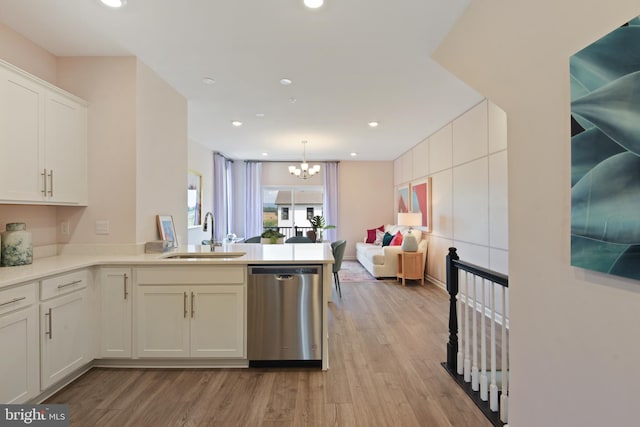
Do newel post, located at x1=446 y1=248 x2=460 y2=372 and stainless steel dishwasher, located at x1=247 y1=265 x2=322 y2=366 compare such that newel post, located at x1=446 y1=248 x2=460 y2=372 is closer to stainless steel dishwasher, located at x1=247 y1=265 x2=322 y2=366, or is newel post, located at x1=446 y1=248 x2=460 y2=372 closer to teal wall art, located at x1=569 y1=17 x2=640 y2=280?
stainless steel dishwasher, located at x1=247 y1=265 x2=322 y2=366

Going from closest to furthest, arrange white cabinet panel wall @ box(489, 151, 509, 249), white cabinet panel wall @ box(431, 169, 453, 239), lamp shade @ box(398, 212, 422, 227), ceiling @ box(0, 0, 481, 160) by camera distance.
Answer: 1. ceiling @ box(0, 0, 481, 160)
2. white cabinet panel wall @ box(489, 151, 509, 249)
3. white cabinet panel wall @ box(431, 169, 453, 239)
4. lamp shade @ box(398, 212, 422, 227)

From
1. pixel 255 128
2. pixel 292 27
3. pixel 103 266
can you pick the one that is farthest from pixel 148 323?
pixel 255 128

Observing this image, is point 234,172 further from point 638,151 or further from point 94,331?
point 638,151

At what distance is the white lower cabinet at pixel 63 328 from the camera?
79.1 inches

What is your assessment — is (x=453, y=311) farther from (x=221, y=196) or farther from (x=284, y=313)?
(x=221, y=196)

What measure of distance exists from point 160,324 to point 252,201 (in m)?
5.91

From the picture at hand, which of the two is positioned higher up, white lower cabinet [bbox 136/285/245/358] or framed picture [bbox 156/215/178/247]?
framed picture [bbox 156/215/178/247]

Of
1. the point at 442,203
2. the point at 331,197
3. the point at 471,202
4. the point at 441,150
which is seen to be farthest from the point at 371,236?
the point at 471,202

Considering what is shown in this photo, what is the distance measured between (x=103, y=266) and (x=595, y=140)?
3.20 meters

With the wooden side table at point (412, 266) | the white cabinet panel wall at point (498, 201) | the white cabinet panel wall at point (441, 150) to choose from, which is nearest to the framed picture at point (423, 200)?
the white cabinet panel wall at point (441, 150)

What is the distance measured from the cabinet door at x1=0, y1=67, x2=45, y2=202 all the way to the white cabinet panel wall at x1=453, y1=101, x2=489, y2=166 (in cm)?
452

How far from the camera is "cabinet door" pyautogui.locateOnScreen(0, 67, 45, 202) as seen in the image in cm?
206

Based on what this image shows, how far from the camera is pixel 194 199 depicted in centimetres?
616

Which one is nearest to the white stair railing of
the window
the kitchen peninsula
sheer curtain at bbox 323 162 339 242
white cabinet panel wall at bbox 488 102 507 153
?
the kitchen peninsula
